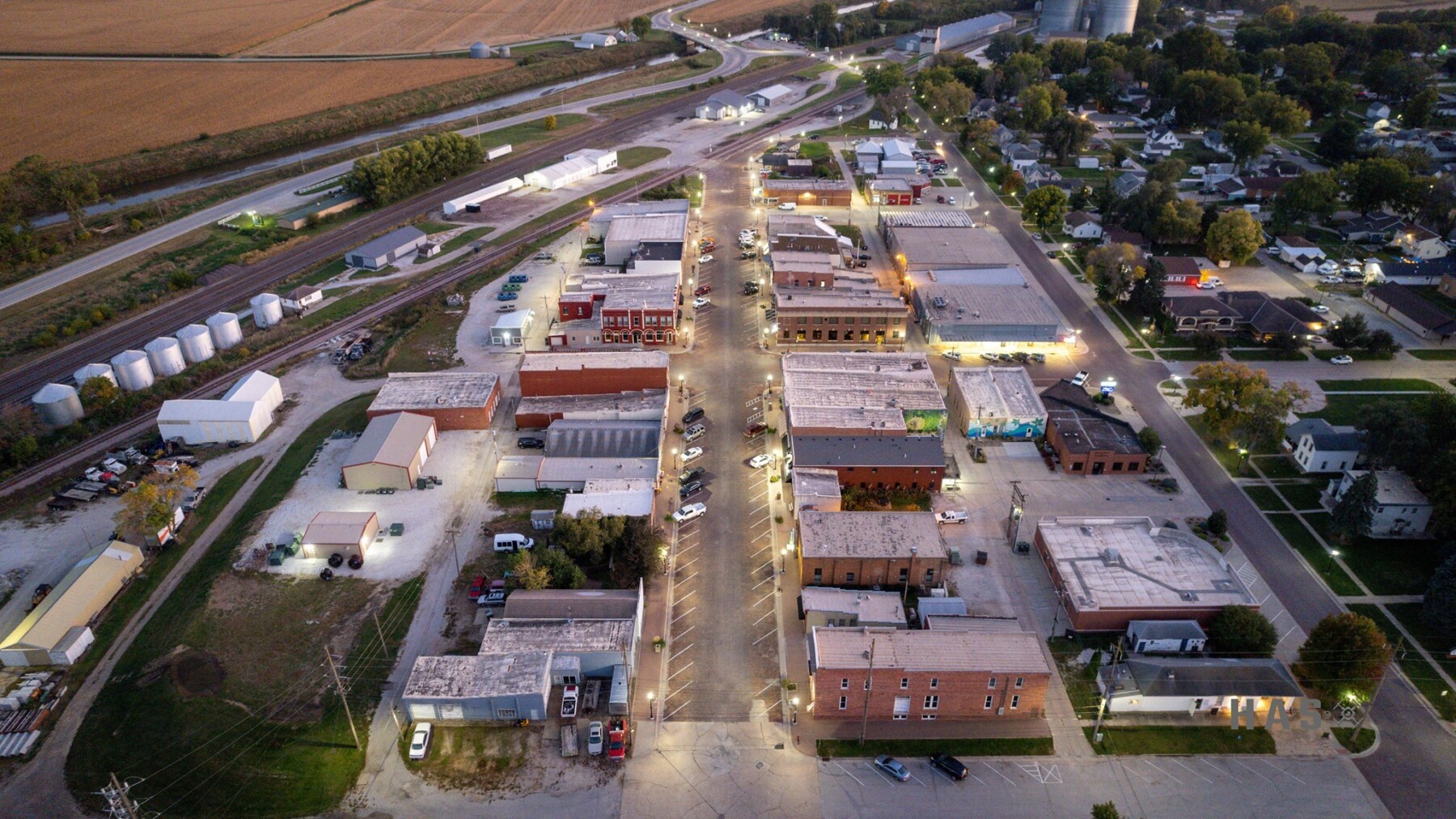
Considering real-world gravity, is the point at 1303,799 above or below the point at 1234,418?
below

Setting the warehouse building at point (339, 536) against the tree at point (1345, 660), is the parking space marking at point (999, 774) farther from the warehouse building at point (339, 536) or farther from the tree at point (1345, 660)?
the warehouse building at point (339, 536)

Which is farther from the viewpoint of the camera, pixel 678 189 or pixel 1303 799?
pixel 678 189

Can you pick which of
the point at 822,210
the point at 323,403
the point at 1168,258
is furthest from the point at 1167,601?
the point at 822,210

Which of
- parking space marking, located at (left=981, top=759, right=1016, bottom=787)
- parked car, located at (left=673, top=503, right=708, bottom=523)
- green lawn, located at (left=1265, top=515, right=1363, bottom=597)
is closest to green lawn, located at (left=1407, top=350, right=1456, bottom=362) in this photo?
green lawn, located at (left=1265, top=515, right=1363, bottom=597)

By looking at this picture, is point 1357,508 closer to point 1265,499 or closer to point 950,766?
point 1265,499

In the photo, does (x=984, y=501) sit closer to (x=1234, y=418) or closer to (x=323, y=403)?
(x=1234, y=418)

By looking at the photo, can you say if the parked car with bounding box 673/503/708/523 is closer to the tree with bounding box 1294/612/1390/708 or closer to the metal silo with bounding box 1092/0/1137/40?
the tree with bounding box 1294/612/1390/708

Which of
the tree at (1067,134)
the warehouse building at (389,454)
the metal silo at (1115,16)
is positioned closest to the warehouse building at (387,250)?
the warehouse building at (389,454)
